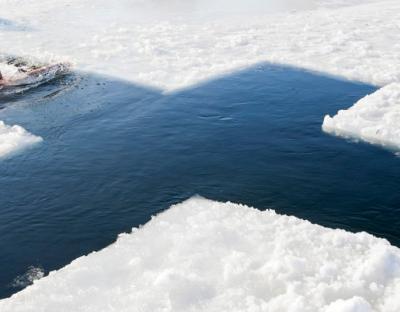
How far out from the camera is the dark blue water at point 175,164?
319 inches

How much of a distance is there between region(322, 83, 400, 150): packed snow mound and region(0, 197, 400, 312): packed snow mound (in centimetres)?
364

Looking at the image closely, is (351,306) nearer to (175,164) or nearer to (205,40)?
(175,164)

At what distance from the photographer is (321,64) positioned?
14883 millimetres

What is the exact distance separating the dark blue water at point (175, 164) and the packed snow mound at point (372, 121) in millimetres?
296

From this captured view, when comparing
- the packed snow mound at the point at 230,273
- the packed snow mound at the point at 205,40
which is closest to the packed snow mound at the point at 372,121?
the packed snow mound at the point at 205,40

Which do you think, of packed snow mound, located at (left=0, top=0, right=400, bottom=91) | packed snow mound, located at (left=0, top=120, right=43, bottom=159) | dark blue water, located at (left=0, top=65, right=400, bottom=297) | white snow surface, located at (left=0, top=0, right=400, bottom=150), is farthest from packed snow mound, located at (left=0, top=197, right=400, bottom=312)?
packed snow mound, located at (left=0, top=0, right=400, bottom=91)

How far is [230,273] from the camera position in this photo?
6.55 metres

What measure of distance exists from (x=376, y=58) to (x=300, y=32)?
14.0ft

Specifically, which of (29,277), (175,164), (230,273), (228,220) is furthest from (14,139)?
(230,273)

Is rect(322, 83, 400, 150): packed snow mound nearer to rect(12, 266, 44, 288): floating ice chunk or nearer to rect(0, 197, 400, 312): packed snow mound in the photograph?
rect(0, 197, 400, 312): packed snow mound

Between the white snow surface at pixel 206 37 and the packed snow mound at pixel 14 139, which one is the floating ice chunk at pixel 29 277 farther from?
the white snow surface at pixel 206 37

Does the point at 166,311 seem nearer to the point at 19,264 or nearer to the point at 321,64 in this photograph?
the point at 19,264

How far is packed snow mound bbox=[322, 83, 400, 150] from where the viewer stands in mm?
10203

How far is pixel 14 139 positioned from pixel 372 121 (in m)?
7.66
